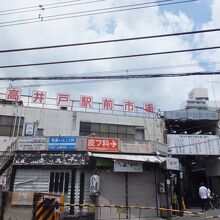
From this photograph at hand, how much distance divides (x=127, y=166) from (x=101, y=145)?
2.18 m

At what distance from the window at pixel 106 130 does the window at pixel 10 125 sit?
5672mm

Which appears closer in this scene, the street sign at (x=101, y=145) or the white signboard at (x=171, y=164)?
the street sign at (x=101, y=145)

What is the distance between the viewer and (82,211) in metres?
16.1

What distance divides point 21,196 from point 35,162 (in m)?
5.62

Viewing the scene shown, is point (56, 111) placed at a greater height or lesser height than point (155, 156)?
greater

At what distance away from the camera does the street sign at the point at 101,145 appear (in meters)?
17.4

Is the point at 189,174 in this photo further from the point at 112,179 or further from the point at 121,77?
the point at 121,77

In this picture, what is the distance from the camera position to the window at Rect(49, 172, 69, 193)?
1683 cm

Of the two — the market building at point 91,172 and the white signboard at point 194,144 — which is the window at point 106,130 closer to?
the white signboard at point 194,144

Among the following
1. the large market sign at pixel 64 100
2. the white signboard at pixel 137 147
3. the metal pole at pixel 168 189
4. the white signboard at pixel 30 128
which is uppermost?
the large market sign at pixel 64 100

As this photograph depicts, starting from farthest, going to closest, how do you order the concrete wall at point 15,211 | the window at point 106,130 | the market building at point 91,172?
the window at point 106,130 → the market building at point 91,172 → the concrete wall at point 15,211

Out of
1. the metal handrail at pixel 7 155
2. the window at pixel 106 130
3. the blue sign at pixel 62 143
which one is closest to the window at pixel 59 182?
the blue sign at pixel 62 143

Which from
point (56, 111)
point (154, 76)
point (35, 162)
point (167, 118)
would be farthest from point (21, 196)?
point (167, 118)

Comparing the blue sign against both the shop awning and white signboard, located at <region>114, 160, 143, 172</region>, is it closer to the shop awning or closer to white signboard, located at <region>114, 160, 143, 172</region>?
the shop awning
